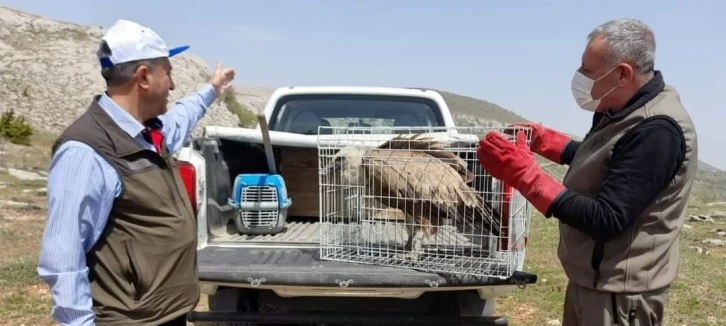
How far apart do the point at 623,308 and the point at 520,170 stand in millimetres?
610

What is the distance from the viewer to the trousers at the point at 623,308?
2.29 meters

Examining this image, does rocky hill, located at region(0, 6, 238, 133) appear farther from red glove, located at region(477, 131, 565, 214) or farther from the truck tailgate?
red glove, located at region(477, 131, 565, 214)

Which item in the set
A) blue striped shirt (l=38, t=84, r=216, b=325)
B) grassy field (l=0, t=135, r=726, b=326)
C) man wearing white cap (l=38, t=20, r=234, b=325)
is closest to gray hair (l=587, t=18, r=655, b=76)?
man wearing white cap (l=38, t=20, r=234, b=325)

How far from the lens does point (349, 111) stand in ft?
17.5

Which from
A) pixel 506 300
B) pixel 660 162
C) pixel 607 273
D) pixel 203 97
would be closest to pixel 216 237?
pixel 203 97

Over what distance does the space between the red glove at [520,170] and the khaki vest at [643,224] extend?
17 centimetres

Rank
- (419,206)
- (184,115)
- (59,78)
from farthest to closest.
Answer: (59,78)
(419,206)
(184,115)

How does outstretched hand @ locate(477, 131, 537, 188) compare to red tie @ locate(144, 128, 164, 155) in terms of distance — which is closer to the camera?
red tie @ locate(144, 128, 164, 155)

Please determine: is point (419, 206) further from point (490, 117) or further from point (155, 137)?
point (490, 117)

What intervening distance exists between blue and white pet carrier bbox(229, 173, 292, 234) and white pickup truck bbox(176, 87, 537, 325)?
4 cm

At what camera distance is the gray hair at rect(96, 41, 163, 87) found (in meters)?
2.11

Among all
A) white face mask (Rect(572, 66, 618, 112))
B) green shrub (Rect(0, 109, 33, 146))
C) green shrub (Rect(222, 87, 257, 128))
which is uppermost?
white face mask (Rect(572, 66, 618, 112))

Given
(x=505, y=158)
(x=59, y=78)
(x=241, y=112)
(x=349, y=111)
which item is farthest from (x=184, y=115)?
(x=241, y=112)

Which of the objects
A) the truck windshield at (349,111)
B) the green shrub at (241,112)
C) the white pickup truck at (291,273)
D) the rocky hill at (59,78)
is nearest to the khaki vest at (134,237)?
the white pickup truck at (291,273)
